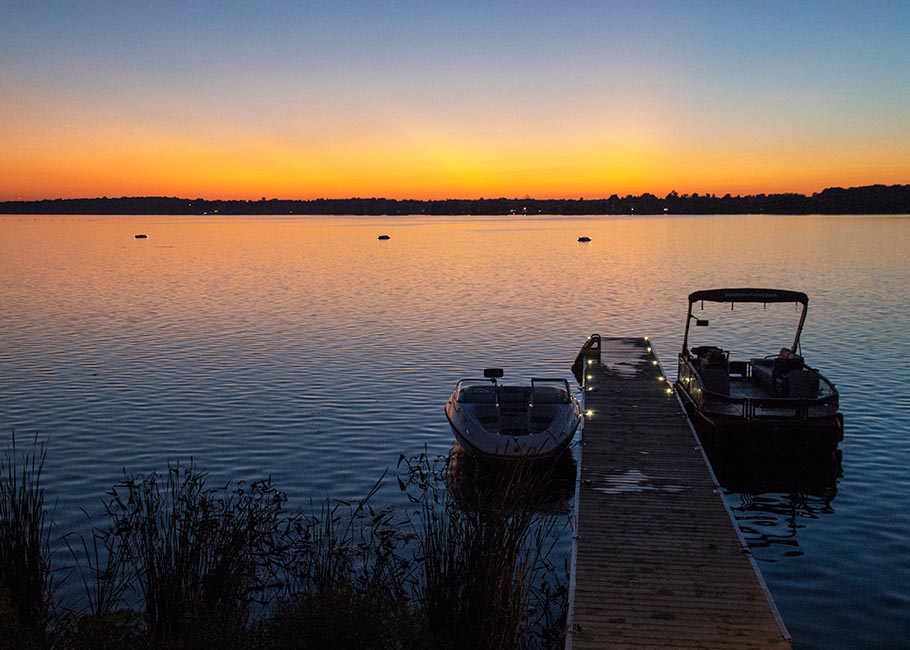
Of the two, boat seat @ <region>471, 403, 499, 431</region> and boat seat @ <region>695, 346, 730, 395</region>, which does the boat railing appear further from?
boat seat @ <region>471, 403, 499, 431</region>

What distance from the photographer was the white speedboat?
65.2ft

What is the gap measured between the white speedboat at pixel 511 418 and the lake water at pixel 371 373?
2.12 m

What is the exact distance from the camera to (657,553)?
530 inches

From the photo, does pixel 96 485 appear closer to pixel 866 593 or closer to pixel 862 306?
pixel 866 593

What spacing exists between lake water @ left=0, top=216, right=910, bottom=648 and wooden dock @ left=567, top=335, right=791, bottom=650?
6.02 feet

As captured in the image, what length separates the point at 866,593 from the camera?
14.3 metres

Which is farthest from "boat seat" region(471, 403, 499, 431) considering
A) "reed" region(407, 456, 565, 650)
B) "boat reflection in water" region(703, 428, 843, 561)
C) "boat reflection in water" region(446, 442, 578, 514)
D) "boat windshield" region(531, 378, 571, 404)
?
"reed" region(407, 456, 565, 650)

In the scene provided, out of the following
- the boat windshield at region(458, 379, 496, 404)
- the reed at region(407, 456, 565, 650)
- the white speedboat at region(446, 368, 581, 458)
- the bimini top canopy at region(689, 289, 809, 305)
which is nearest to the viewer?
the reed at region(407, 456, 565, 650)

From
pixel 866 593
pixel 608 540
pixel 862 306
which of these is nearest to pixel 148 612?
pixel 608 540

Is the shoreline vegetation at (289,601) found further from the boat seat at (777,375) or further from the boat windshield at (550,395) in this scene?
the boat seat at (777,375)

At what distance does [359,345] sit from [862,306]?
37.0 meters

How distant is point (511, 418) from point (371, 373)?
40.8 ft

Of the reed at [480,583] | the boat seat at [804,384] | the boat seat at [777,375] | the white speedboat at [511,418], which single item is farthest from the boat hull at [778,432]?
the reed at [480,583]

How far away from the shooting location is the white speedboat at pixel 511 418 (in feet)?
65.2
